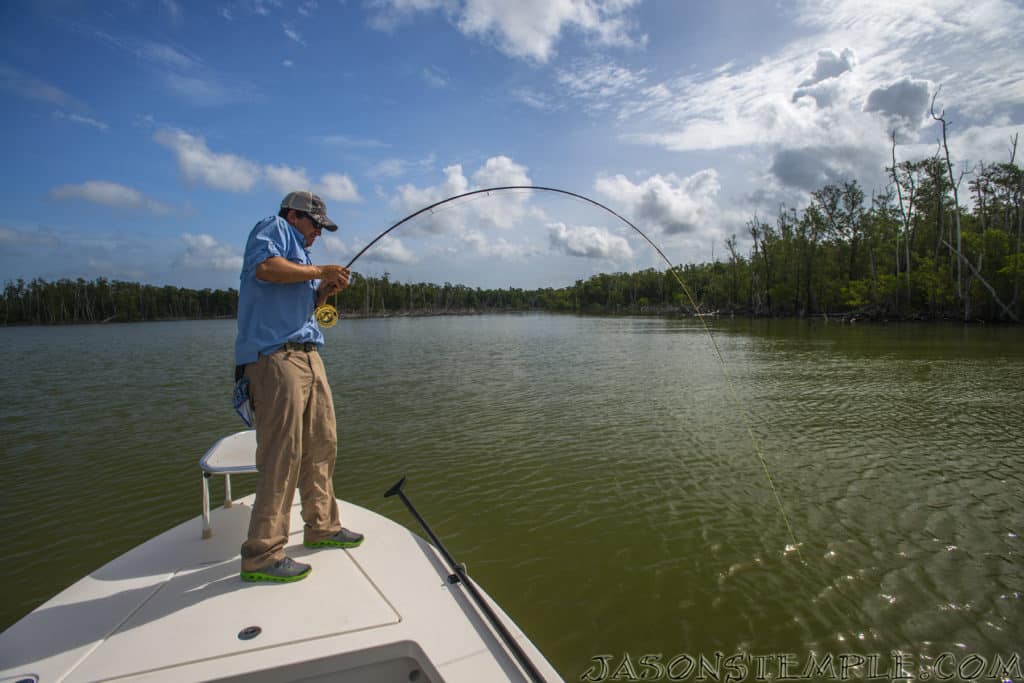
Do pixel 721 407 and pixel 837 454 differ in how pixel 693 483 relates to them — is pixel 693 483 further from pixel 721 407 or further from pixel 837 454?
pixel 721 407

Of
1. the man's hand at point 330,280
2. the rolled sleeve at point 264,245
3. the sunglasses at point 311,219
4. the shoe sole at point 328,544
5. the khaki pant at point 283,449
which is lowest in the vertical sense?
the shoe sole at point 328,544

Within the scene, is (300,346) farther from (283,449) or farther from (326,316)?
(326,316)

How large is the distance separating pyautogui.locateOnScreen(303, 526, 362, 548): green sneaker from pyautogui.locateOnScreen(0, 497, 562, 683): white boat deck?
0.37 ft

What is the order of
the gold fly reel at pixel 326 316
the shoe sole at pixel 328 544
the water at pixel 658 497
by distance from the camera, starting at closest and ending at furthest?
the shoe sole at pixel 328 544 → the water at pixel 658 497 → the gold fly reel at pixel 326 316

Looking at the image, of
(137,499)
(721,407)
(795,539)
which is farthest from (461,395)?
(795,539)

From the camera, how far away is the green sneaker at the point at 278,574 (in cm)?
296

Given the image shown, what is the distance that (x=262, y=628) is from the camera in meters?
2.48

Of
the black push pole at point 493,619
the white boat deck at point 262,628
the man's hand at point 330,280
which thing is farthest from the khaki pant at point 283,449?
the black push pole at point 493,619

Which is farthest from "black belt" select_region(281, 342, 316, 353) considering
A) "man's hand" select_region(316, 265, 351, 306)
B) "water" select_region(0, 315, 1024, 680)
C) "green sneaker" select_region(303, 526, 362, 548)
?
"water" select_region(0, 315, 1024, 680)

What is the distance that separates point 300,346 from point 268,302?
350 mm

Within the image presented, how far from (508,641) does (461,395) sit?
1150 cm

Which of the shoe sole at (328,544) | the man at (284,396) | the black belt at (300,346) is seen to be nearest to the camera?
the man at (284,396)

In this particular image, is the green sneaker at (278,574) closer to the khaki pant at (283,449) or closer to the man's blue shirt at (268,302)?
the khaki pant at (283,449)

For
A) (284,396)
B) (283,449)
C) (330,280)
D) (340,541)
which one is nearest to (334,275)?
(330,280)
